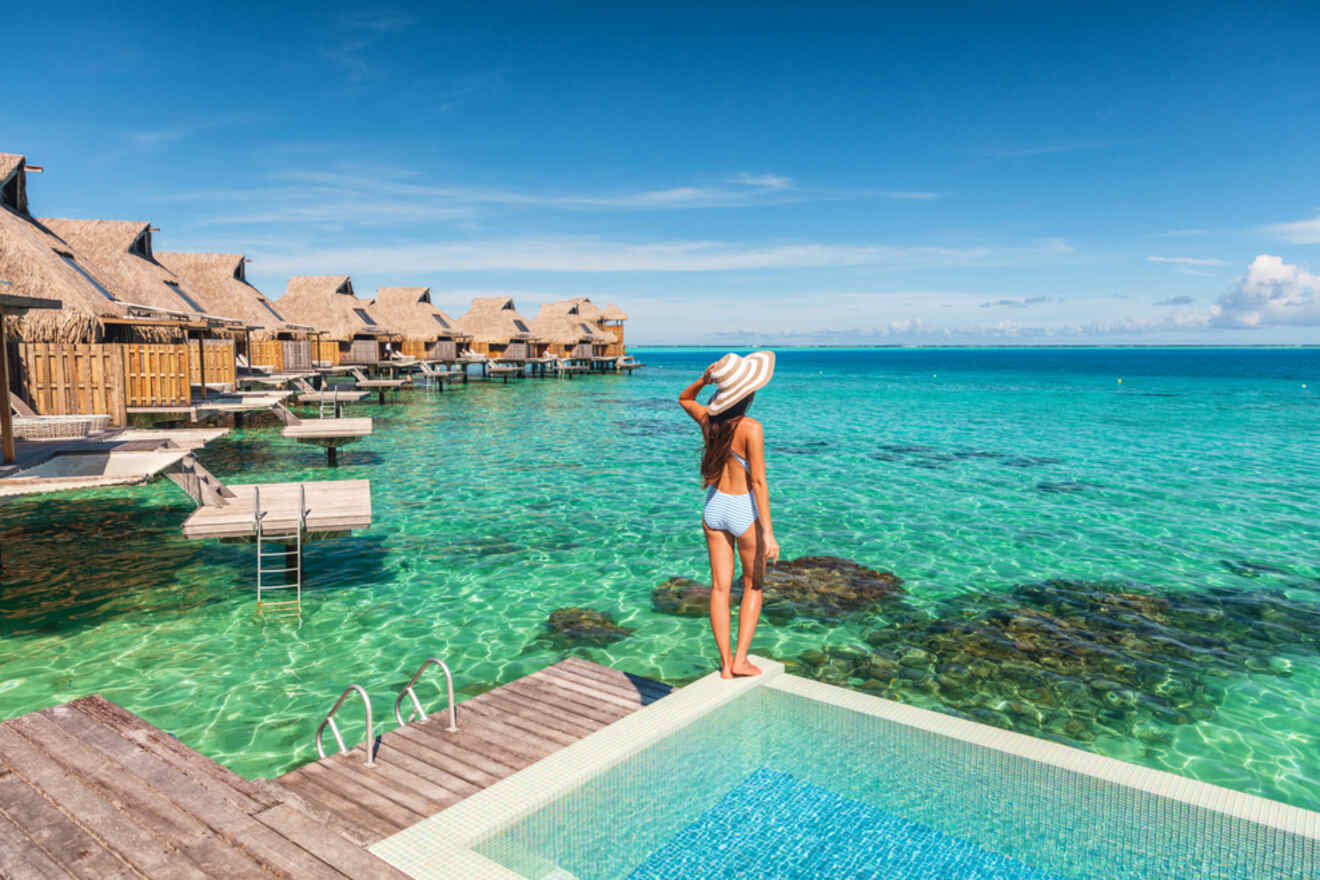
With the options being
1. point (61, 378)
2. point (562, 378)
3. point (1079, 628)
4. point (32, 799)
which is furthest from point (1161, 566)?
point (562, 378)

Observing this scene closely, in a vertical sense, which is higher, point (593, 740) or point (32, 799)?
point (32, 799)

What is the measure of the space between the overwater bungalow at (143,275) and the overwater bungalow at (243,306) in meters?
6.48

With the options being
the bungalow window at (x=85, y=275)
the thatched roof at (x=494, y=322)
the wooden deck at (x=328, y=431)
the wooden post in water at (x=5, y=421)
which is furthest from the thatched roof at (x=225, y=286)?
the wooden post in water at (x=5, y=421)

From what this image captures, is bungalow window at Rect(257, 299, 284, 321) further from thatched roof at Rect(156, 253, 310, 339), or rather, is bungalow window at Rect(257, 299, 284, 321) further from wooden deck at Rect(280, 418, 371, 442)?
wooden deck at Rect(280, 418, 371, 442)

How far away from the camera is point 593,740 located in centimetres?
399

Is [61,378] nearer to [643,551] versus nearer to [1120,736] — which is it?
[643,551]

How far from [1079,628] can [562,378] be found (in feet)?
172

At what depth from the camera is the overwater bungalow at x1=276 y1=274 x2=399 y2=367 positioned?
43844 millimetres

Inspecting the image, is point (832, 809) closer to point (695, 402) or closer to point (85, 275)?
point (695, 402)

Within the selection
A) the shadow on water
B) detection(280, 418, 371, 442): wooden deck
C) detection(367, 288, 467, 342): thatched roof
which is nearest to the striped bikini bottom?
the shadow on water

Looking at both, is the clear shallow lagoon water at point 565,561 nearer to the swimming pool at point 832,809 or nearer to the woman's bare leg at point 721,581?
the swimming pool at point 832,809

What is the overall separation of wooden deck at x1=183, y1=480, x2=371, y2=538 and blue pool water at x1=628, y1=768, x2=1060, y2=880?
5724mm

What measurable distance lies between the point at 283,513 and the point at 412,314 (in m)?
48.8

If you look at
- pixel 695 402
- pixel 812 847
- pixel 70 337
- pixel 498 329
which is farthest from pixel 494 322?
pixel 812 847
